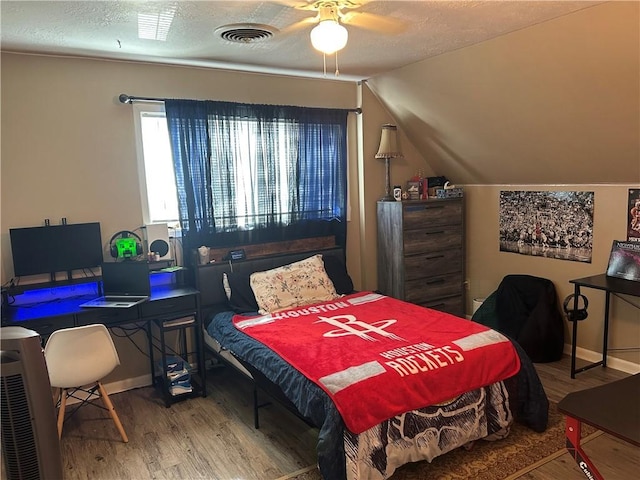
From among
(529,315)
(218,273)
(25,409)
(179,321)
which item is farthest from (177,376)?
(529,315)

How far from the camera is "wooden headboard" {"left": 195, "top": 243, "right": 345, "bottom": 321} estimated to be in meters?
3.79

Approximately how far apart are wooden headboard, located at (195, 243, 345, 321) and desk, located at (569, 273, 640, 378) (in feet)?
7.33

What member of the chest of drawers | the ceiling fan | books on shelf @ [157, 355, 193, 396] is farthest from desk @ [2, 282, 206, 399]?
the ceiling fan

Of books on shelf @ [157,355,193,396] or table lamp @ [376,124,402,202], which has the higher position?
table lamp @ [376,124,402,202]

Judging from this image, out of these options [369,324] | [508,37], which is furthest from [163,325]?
[508,37]

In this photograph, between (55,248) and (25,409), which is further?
Result: (55,248)

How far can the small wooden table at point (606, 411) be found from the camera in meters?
1.70

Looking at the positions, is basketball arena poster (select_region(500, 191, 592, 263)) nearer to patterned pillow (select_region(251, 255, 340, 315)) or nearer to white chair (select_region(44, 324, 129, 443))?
patterned pillow (select_region(251, 255, 340, 315))

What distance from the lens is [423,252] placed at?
4492 mm

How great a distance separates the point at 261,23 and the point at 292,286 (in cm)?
192

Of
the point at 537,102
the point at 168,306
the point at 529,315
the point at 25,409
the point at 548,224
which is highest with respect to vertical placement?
the point at 537,102

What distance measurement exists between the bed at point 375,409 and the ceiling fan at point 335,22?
1.68 metres

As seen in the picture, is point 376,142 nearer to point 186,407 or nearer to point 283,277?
point 283,277

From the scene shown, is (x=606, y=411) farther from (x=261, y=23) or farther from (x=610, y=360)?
(x=261, y=23)
